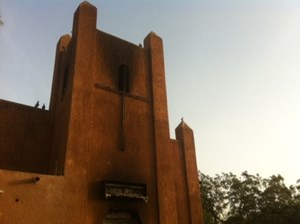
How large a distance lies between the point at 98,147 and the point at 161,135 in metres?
3.14

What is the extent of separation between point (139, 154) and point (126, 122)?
4.65ft

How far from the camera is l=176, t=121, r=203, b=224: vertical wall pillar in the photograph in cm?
1308

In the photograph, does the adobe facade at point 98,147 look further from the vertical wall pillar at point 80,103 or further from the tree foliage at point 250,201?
the tree foliage at point 250,201

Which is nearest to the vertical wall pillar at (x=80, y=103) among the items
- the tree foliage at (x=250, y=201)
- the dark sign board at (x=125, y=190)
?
the dark sign board at (x=125, y=190)

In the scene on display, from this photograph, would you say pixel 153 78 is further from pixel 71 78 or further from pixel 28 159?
pixel 28 159

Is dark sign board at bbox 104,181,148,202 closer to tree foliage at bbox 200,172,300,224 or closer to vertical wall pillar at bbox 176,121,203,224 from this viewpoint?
vertical wall pillar at bbox 176,121,203,224

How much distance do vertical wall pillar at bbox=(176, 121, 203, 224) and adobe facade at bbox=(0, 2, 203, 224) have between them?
49 mm

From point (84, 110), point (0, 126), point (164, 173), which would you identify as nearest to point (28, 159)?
point (0, 126)

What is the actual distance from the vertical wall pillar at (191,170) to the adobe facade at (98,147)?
0.16 feet

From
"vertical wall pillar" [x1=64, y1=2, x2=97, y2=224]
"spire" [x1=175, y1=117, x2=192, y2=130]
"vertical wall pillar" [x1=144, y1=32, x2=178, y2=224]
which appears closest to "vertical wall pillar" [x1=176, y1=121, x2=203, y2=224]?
"spire" [x1=175, y1=117, x2=192, y2=130]

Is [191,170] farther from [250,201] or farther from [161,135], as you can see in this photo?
[250,201]

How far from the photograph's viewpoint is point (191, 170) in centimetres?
1400

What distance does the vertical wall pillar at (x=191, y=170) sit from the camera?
13.1 m

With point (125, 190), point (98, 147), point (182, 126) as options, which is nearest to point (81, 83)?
point (98, 147)
